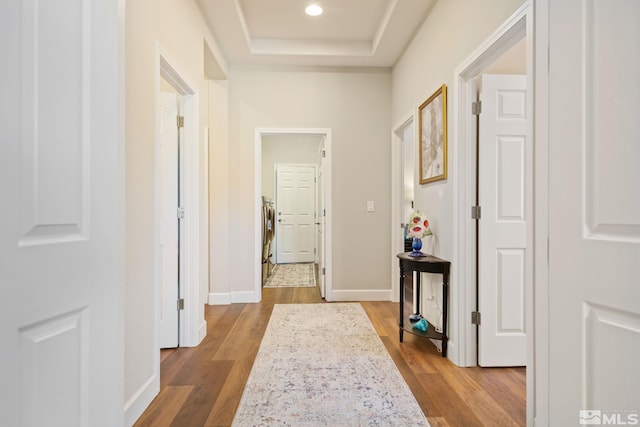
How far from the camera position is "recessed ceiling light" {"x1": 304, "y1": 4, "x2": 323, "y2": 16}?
2.97m

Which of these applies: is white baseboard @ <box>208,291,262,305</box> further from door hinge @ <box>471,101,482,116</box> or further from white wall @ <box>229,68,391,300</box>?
door hinge @ <box>471,101,482,116</box>

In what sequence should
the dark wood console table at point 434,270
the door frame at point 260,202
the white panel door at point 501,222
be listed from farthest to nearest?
the door frame at point 260,202 → the dark wood console table at point 434,270 → the white panel door at point 501,222

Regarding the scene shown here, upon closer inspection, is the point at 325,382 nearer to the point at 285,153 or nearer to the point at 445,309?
the point at 445,309

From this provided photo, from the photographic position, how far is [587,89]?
1.06 metres

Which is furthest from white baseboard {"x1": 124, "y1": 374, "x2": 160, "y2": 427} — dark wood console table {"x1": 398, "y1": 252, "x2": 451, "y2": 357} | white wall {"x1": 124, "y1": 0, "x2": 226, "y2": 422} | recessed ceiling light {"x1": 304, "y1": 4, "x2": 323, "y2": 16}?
recessed ceiling light {"x1": 304, "y1": 4, "x2": 323, "y2": 16}

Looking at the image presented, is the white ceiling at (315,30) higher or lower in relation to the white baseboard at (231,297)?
higher

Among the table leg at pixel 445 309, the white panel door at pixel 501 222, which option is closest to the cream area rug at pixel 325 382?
the table leg at pixel 445 309

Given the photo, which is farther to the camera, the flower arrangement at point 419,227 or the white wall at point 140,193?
the flower arrangement at point 419,227

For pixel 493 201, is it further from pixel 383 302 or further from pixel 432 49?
pixel 383 302

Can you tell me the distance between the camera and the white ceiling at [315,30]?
2.86 meters

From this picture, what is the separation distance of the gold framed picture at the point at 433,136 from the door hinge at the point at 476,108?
0.20 metres

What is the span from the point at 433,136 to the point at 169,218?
2225mm

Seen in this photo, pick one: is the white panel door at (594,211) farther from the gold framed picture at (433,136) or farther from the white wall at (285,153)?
the white wall at (285,153)

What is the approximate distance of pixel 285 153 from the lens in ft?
22.7
